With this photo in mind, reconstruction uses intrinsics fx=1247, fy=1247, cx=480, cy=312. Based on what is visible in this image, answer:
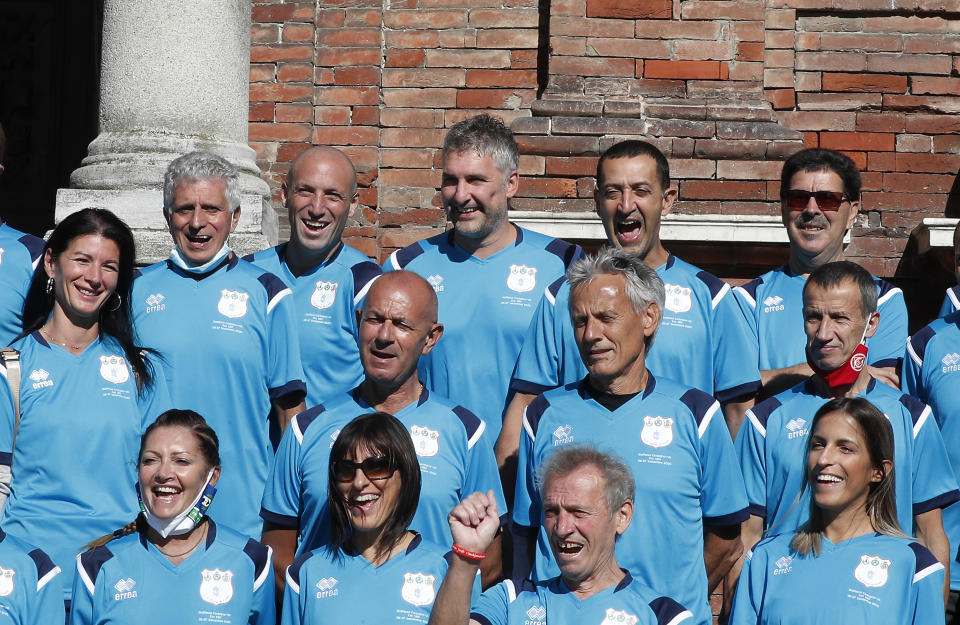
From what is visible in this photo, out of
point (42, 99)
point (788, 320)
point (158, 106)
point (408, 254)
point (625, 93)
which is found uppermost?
point (42, 99)

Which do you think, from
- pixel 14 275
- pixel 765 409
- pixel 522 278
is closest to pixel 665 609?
pixel 765 409

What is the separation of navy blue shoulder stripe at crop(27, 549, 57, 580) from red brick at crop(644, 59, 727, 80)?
3.91 metres

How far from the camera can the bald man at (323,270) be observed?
486 centimetres

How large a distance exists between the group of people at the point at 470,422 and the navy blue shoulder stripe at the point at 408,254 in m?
0.02

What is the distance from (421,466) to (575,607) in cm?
72

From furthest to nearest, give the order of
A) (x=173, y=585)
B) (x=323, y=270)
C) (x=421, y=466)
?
(x=323, y=270) < (x=421, y=466) < (x=173, y=585)

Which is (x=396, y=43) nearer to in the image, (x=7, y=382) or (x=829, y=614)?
(x=7, y=382)

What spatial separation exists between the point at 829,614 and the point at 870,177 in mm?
3637

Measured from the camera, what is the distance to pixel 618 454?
12.5ft

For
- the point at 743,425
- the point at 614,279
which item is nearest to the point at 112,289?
the point at 614,279

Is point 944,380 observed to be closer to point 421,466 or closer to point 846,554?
point 846,554

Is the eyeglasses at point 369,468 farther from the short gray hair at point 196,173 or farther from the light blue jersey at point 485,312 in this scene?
the short gray hair at point 196,173

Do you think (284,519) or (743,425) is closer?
(284,519)

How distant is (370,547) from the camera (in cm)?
368
